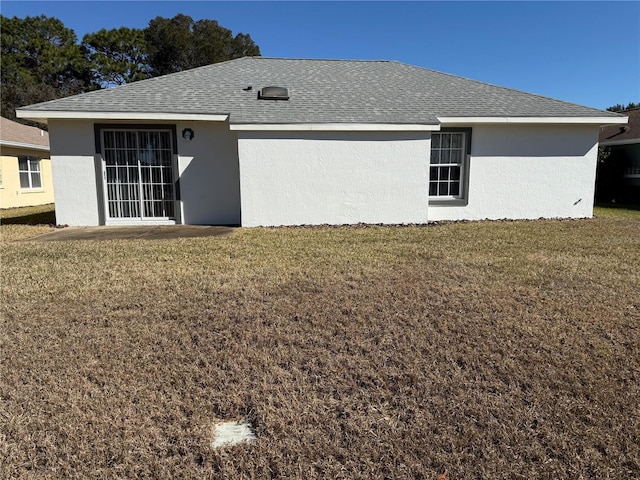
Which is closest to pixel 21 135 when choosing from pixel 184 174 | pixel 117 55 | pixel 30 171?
pixel 30 171

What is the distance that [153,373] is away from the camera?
344 centimetres

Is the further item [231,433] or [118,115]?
[118,115]


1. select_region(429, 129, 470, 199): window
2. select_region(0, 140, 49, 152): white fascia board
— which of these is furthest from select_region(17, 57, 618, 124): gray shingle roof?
select_region(0, 140, 49, 152): white fascia board

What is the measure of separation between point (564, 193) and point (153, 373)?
12.4m

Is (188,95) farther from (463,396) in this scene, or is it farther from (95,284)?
(463,396)

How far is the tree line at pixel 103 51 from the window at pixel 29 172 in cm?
2172

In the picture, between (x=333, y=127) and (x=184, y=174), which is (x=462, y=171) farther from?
(x=184, y=174)

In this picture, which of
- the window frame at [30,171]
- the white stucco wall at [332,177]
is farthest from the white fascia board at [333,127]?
the window frame at [30,171]

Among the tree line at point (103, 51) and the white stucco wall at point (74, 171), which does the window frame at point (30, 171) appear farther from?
the tree line at point (103, 51)

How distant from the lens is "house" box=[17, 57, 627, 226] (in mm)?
10625

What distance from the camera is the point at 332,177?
1090 centimetres

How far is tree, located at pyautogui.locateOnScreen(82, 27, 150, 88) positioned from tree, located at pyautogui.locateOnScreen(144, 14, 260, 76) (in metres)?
0.98

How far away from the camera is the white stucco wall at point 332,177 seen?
1056 centimetres

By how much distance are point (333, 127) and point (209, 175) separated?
355cm
